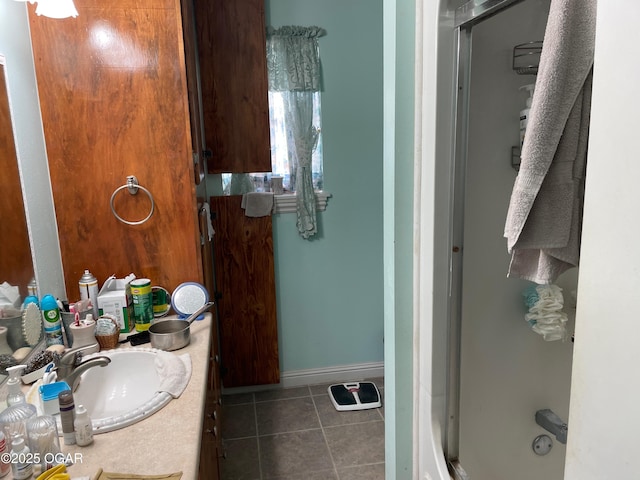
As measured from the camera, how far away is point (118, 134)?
67.2 inches

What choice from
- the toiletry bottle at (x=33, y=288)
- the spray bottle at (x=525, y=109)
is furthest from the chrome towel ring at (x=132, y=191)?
the spray bottle at (x=525, y=109)

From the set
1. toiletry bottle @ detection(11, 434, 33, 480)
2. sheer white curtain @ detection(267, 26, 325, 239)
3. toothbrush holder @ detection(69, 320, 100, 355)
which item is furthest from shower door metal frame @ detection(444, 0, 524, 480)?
sheer white curtain @ detection(267, 26, 325, 239)

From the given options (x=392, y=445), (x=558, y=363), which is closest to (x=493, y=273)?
(x=558, y=363)

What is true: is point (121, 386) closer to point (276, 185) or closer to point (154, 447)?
point (154, 447)

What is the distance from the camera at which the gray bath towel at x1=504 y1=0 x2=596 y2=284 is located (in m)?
0.78

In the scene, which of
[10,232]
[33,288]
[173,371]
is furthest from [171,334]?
[10,232]

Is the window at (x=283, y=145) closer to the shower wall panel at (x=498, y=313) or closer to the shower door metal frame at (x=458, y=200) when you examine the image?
the shower wall panel at (x=498, y=313)

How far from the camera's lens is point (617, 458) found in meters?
0.65

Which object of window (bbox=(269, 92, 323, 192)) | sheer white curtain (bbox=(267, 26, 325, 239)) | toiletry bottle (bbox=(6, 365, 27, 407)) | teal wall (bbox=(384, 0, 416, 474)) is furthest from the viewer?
window (bbox=(269, 92, 323, 192))

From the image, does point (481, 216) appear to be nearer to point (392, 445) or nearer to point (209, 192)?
point (392, 445)

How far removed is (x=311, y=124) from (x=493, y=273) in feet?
5.40

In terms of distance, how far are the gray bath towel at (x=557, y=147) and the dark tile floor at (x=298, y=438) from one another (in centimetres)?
177

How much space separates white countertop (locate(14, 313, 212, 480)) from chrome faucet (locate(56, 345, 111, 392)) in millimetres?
215

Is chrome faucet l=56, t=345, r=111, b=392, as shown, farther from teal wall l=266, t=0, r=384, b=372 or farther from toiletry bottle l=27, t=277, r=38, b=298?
teal wall l=266, t=0, r=384, b=372
